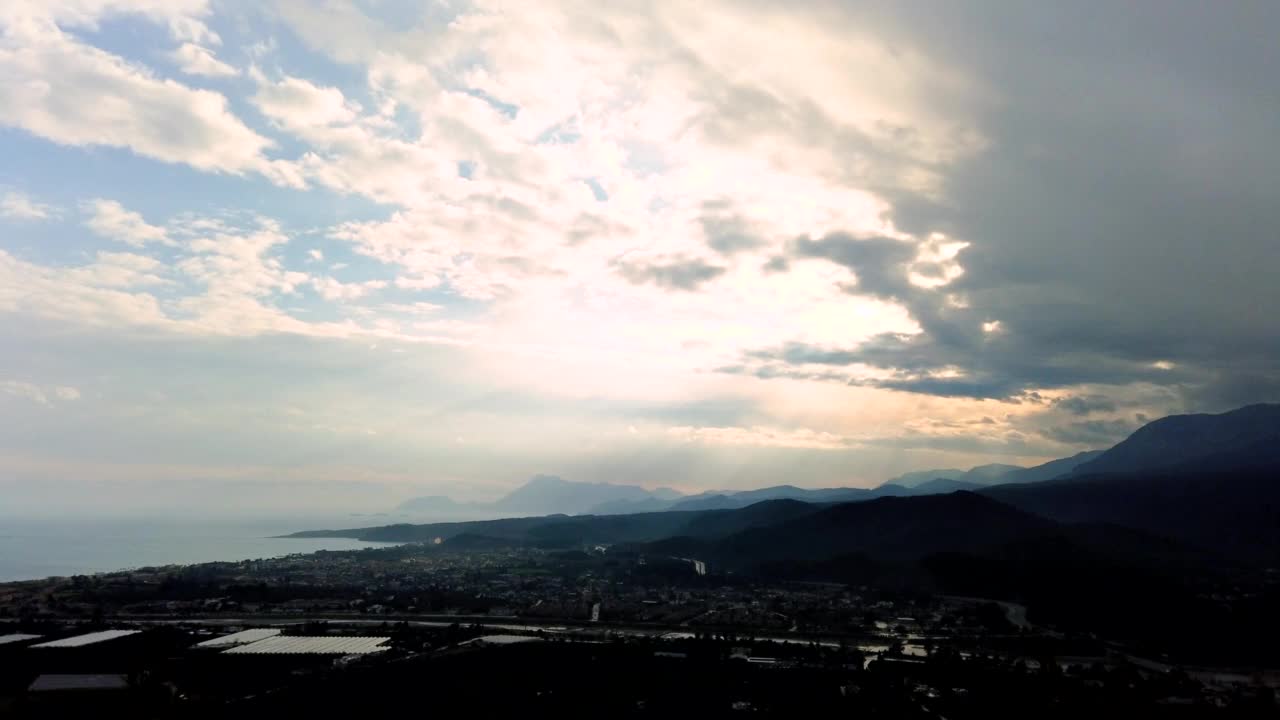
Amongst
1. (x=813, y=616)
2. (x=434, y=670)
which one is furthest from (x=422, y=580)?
(x=434, y=670)

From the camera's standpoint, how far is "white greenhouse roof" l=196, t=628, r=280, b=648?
66.7 meters

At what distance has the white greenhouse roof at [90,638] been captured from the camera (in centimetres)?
6353

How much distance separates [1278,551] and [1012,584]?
48.2 metres

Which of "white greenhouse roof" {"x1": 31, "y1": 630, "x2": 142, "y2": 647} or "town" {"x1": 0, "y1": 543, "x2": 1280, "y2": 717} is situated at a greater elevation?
"white greenhouse roof" {"x1": 31, "y1": 630, "x2": 142, "y2": 647}

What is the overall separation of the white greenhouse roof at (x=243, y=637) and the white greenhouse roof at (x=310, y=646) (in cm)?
124

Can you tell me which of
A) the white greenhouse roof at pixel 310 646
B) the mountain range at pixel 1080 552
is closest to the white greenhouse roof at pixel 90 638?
the white greenhouse roof at pixel 310 646

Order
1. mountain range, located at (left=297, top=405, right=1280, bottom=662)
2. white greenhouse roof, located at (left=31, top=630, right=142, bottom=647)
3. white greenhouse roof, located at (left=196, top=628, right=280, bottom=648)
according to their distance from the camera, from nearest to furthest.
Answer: white greenhouse roof, located at (left=31, top=630, right=142, bottom=647) → white greenhouse roof, located at (left=196, top=628, right=280, bottom=648) → mountain range, located at (left=297, top=405, right=1280, bottom=662)

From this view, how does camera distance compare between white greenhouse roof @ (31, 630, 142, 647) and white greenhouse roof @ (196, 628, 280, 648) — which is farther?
white greenhouse roof @ (196, 628, 280, 648)

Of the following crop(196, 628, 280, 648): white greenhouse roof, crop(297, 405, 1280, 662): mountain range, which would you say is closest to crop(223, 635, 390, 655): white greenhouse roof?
crop(196, 628, 280, 648): white greenhouse roof

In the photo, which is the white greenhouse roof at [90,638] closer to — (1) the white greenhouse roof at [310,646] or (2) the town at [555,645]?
(2) the town at [555,645]

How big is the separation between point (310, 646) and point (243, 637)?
9195mm

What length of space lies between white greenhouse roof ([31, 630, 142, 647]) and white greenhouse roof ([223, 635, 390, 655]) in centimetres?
1100

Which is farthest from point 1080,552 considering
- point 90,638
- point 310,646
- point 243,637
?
point 90,638

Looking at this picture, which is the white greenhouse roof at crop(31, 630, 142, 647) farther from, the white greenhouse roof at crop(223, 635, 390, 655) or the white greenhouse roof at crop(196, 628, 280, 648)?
the white greenhouse roof at crop(223, 635, 390, 655)
